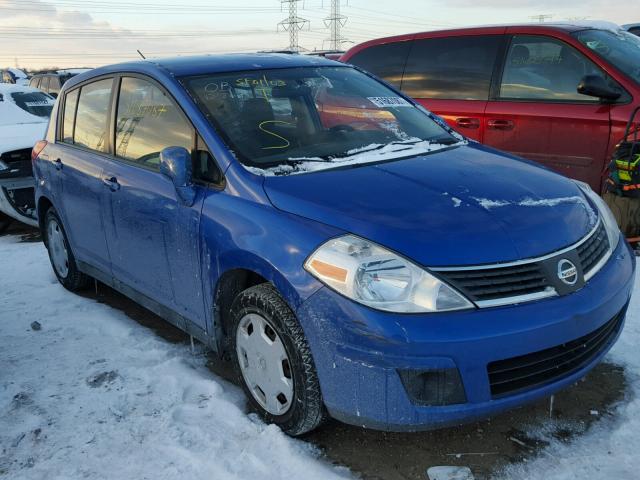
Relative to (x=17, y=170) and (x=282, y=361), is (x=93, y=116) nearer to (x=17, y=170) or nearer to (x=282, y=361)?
(x=282, y=361)

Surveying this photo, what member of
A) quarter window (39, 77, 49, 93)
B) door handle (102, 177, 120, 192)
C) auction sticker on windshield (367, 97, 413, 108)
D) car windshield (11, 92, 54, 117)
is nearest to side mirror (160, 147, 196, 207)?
door handle (102, 177, 120, 192)

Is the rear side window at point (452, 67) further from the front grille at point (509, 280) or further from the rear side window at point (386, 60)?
the front grille at point (509, 280)

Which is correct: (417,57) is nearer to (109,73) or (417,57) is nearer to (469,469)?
(109,73)

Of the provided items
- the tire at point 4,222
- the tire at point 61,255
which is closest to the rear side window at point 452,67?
the tire at point 61,255

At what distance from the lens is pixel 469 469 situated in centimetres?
→ 255

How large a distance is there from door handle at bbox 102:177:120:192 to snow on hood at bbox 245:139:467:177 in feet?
3.89

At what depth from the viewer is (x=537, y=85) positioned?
5312 mm

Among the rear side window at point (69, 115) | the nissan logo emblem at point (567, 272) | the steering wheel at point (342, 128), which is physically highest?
the steering wheel at point (342, 128)

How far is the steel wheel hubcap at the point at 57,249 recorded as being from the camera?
15.8ft

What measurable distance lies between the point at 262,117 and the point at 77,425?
70.6 inches

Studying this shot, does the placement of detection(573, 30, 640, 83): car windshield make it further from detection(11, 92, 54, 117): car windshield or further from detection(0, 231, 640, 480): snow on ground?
detection(11, 92, 54, 117): car windshield

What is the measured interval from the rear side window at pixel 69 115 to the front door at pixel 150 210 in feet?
2.86

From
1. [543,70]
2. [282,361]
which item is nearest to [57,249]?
[282,361]

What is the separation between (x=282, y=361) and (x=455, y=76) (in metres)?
4.03
